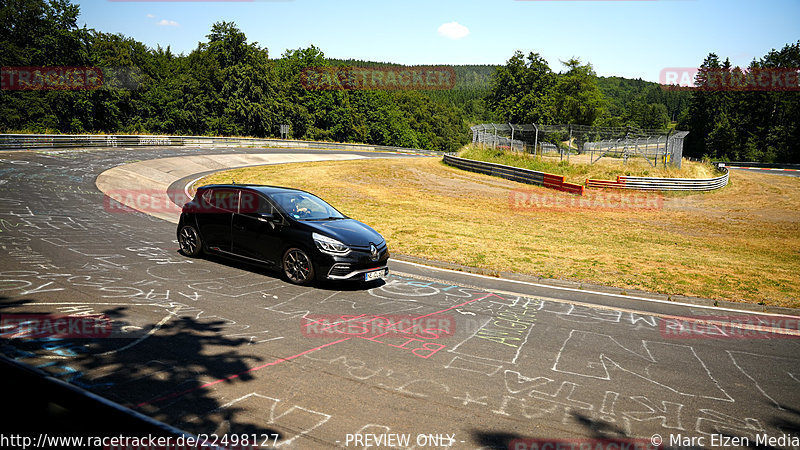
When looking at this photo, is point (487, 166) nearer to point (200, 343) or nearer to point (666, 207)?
point (666, 207)

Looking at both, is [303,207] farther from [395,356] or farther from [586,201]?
[586,201]

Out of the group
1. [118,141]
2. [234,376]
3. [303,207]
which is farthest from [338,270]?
[118,141]

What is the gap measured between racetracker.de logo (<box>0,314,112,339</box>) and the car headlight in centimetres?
343

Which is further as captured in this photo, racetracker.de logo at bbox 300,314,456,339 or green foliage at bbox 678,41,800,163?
green foliage at bbox 678,41,800,163

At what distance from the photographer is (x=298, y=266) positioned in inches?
356

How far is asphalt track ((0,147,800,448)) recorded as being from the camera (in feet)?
15.3

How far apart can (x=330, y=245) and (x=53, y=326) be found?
4161mm

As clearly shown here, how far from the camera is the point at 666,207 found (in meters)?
25.4

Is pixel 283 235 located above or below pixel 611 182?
above

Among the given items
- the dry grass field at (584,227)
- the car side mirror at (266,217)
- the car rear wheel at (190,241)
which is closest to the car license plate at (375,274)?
the car side mirror at (266,217)

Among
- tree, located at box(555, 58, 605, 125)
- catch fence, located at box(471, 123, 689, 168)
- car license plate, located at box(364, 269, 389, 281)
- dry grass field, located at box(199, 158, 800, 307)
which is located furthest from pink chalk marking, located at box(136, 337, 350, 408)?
tree, located at box(555, 58, 605, 125)

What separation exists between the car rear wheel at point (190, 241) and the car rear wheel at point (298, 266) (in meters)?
2.54

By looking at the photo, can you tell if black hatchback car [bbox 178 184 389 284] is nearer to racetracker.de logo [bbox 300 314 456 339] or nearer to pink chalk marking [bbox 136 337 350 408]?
racetracker.de logo [bbox 300 314 456 339]

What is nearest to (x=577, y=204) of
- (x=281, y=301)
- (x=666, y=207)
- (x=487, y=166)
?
(x=666, y=207)
